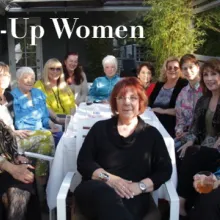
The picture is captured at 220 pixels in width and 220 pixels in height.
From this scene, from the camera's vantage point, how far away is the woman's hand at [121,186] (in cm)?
204

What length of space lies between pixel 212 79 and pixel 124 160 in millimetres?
1052

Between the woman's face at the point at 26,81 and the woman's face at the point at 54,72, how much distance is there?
0.60 m

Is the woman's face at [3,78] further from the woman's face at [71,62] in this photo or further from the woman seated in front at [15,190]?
the woman's face at [71,62]

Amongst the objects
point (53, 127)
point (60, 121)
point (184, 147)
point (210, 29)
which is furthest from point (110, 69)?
point (210, 29)

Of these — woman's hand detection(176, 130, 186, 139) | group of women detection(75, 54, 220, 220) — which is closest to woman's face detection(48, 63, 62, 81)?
woman's hand detection(176, 130, 186, 139)

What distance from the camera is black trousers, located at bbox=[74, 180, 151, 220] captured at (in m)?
1.87

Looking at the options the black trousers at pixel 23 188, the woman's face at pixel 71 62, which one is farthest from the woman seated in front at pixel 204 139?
the woman's face at pixel 71 62

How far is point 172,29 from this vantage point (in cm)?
642

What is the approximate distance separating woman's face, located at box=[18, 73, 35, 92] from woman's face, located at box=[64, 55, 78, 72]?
1260 millimetres

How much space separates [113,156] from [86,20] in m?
7.07

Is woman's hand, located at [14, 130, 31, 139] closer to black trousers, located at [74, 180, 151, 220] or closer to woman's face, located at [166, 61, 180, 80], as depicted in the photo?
black trousers, located at [74, 180, 151, 220]

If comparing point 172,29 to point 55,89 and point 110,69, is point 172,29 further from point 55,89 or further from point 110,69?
point 55,89

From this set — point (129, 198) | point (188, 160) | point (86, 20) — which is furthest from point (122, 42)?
point (129, 198)

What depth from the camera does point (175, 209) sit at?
2.01 m
